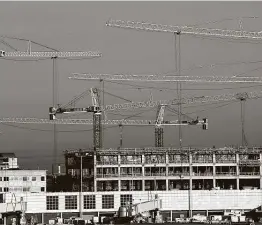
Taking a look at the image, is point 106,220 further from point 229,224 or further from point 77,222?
point 229,224

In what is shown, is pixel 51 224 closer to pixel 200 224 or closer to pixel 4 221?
pixel 4 221

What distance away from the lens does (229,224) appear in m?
148

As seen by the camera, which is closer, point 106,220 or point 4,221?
point 4,221

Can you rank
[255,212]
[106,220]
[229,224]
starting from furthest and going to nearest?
[255,212] → [106,220] → [229,224]

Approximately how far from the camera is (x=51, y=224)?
182875mm

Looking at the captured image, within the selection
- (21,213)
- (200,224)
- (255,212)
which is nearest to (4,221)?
(21,213)

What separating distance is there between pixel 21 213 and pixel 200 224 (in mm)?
46665

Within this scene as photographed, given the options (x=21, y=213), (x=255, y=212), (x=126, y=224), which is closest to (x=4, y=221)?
(x=21, y=213)

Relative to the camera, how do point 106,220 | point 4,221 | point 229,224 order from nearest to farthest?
point 229,224 < point 4,221 < point 106,220

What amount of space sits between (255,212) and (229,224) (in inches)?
1755

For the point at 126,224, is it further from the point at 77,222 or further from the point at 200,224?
the point at 77,222

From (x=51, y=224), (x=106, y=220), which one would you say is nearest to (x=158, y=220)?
(x=106, y=220)

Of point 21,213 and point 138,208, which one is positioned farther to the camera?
point 138,208

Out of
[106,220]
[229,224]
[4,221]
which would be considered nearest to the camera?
[229,224]
